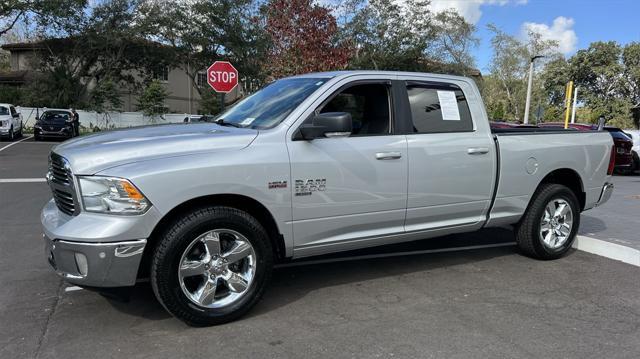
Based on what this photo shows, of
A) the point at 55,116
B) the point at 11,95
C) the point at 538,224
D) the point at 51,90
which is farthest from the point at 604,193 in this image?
the point at 11,95

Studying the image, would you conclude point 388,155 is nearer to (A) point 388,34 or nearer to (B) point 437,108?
(B) point 437,108

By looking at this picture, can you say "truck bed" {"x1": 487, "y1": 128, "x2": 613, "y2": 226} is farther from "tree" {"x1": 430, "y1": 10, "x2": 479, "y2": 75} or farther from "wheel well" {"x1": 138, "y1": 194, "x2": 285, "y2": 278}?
"tree" {"x1": 430, "y1": 10, "x2": 479, "y2": 75}

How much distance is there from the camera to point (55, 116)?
24797mm

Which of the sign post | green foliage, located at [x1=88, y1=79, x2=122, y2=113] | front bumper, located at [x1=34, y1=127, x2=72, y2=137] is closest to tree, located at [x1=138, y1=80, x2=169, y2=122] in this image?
green foliage, located at [x1=88, y1=79, x2=122, y2=113]

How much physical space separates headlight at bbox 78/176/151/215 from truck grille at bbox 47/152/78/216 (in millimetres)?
122

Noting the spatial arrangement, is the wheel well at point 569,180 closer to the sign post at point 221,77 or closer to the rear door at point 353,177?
the rear door at point 353,177

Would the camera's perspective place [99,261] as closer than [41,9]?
Yes

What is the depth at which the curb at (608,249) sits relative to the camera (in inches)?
219

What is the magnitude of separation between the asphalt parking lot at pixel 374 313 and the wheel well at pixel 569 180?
69 centimetres

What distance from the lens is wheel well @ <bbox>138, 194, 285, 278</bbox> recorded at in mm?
3635

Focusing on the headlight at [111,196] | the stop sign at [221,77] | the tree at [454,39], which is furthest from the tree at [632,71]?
the headlight at [111,196]

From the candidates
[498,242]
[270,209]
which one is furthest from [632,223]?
[270,209]

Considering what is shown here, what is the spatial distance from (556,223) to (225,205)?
384 centimetres

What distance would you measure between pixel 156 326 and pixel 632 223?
6.71 meters
